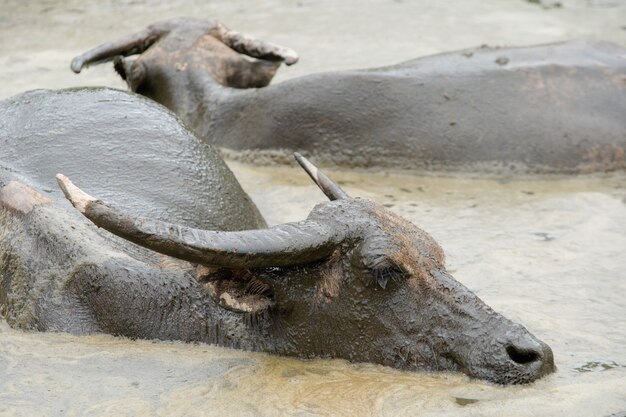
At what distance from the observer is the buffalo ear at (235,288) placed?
551 cm

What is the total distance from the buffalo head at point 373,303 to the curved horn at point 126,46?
16.6 feet

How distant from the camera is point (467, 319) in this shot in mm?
5520

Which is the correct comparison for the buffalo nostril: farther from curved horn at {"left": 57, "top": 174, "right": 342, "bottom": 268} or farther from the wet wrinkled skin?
curved horn at {"left": 57, "top": 174, "right": 342, "bottom": 268}

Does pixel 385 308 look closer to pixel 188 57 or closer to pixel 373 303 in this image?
pixel 373 303

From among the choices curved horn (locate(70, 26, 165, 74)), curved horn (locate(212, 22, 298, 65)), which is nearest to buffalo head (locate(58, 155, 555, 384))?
curved horn (locate(212, 22, 298, 65))

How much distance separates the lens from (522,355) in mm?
5438

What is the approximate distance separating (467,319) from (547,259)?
2.22 m

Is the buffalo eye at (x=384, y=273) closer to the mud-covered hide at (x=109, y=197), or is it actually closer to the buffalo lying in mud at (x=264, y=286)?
the buffalo lying in mud at (x=264, y=286)

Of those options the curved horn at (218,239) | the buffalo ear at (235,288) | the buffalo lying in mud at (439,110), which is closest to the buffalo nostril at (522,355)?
the curved horn at (218,239)

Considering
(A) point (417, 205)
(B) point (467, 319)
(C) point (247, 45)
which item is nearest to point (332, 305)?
(B) point (467, 319)

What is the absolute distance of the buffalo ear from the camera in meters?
→ 5.51

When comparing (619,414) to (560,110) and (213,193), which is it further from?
(560,110)

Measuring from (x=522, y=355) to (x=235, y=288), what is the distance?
49.1 inches

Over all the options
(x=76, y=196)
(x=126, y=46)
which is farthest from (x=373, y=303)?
(x=126, y=46)
